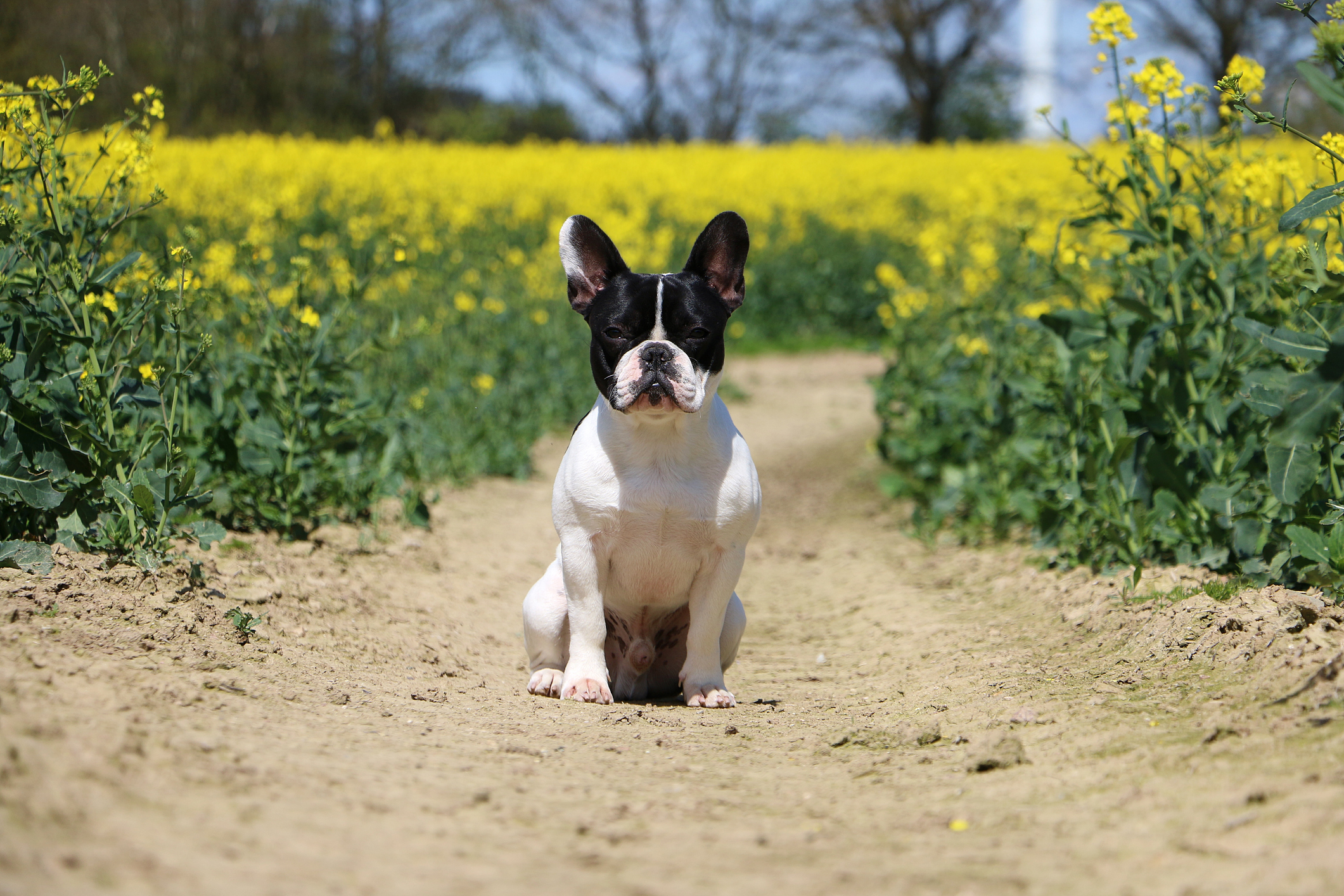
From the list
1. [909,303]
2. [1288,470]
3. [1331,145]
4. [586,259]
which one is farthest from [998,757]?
[909,303]

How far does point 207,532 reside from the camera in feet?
14.6

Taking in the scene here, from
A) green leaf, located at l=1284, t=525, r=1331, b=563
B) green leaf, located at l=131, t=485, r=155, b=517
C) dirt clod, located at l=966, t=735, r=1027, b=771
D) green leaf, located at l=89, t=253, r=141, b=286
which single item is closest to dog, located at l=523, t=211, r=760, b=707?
dirt clod, located at l=966, t=735, r=1027, b=771

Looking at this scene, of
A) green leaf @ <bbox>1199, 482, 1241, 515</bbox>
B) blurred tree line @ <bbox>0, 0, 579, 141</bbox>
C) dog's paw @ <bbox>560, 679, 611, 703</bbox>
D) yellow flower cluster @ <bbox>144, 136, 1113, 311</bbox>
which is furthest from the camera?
blurred tree line @ <bbox>0, 0, 579, 141</bbox>

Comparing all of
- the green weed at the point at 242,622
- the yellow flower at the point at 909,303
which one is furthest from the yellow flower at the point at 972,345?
the green weed at the point at 242,622

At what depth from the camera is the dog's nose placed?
3.73 meters

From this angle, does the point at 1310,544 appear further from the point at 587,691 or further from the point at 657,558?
the point at 587,691

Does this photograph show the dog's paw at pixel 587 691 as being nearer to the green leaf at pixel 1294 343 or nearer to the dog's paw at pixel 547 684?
the dog's paw at pixel 547 684

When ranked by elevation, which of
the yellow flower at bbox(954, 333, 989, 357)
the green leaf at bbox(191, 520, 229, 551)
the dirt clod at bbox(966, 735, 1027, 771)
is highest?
the yellow flower at bbox(954, 333, 989, 357)

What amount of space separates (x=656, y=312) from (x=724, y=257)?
450mm

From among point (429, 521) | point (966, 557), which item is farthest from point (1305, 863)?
point (429, 521)

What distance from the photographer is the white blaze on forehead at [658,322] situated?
390 cm

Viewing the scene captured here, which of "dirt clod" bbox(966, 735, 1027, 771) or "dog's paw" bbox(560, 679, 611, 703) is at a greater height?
"dirt clod" bbox(966, 735, 1027, 771)

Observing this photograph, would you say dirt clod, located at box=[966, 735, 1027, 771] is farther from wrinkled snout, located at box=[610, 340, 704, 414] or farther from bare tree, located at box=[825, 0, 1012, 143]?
bare tree, located at box=[825, 0, 1012, 143]

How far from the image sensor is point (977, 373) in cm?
756
